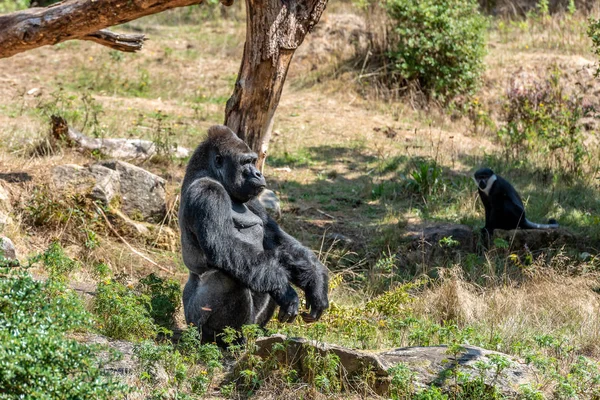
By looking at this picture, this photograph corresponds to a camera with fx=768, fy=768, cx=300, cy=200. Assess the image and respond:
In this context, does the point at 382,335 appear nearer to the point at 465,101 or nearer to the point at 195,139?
the point at 195,139

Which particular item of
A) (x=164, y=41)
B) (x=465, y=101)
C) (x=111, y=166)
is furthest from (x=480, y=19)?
(x=111, y=166)

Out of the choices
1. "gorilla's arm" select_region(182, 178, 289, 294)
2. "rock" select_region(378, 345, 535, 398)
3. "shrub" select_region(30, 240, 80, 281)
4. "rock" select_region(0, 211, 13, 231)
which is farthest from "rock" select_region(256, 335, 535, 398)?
"rock" select_region(0, 211, 13, 231)

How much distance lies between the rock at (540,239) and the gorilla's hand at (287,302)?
3790 mm

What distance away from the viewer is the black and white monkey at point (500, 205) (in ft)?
30.1

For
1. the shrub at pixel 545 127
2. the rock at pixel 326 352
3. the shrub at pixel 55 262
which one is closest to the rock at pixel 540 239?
the shrub at pixel 545 127

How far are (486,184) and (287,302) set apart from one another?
488 centimetres

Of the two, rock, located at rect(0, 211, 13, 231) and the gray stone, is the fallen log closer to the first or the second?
the gray stone

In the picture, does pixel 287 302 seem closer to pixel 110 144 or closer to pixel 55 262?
pixel 55 262

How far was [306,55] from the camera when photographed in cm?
1501

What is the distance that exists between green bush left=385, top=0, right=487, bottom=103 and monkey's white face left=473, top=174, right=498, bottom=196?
12.5 feet

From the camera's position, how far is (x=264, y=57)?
22.6 feet

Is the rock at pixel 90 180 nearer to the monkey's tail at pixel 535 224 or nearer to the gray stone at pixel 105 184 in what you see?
the gray stone at pixel 105 184

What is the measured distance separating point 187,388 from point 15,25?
4.26 metres

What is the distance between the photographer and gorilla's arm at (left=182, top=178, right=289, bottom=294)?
550cm
